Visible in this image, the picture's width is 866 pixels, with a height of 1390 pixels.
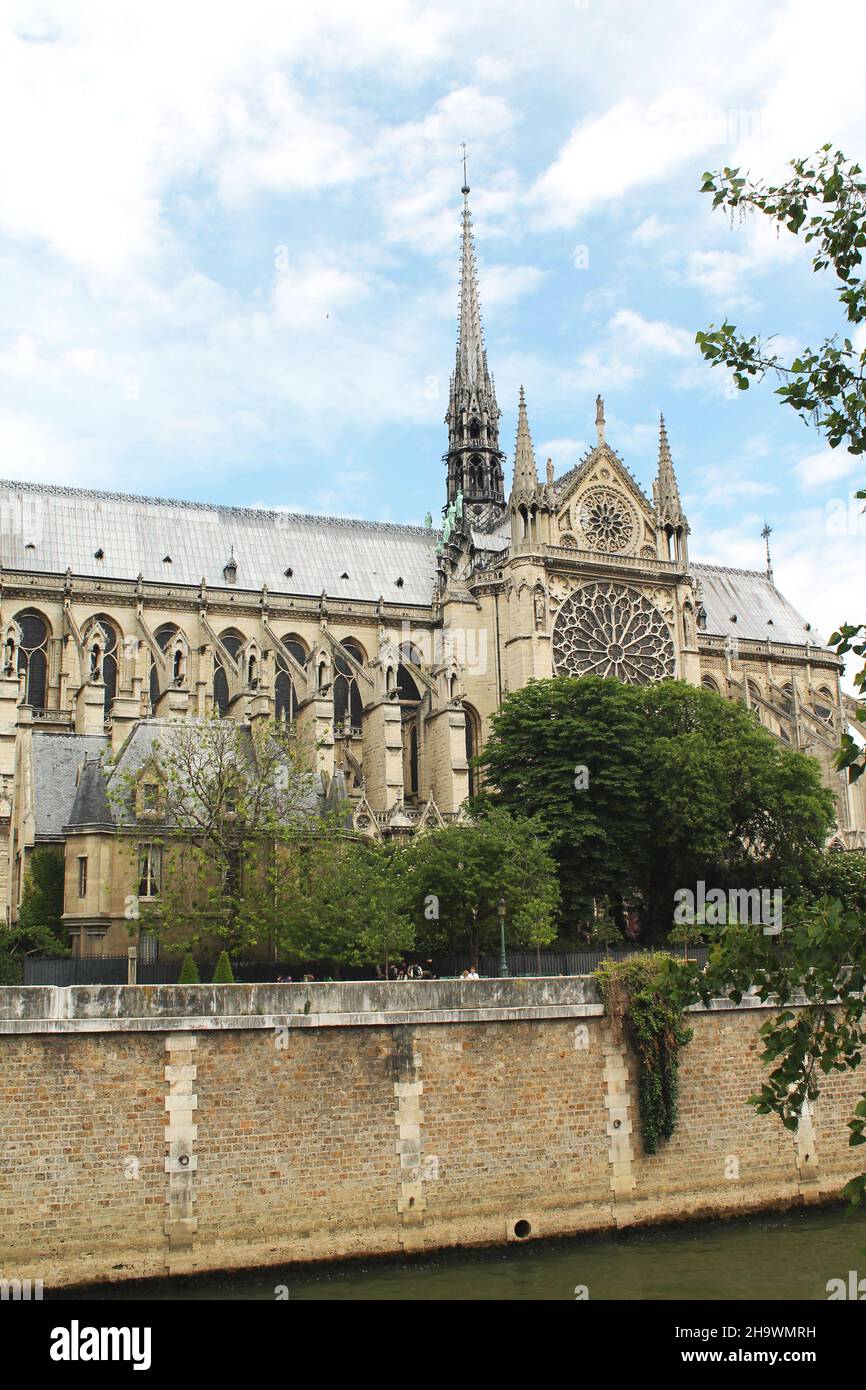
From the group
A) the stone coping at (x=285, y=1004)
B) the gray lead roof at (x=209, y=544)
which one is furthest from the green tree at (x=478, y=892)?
the gray lead roof at (x=209, y=544)

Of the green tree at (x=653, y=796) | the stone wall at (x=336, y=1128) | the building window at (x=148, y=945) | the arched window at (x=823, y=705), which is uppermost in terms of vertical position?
the arched window at (x=823, y=705)

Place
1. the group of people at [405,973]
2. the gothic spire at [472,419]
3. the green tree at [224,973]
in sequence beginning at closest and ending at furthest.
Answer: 1. the green tree at [224,973]
2. the group of people at [405,973]
3. the gothic spire at [472,419]

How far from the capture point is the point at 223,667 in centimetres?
5862

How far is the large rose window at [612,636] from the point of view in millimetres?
59938

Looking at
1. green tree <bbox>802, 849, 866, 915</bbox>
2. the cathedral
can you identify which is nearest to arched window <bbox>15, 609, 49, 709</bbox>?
the cathedral

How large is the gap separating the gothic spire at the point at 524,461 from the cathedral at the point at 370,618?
0.09 meters

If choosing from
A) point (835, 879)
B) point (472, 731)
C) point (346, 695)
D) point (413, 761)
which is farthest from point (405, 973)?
point (346, 695)

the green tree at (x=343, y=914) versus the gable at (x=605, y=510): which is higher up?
the gable at (x=605, y=510)

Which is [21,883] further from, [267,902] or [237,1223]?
[237,1223]

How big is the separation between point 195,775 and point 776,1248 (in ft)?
63.3

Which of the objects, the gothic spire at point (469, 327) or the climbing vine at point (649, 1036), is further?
the gothic spire at point (469, 327)

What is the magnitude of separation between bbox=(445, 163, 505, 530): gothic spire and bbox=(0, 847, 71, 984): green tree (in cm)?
3730

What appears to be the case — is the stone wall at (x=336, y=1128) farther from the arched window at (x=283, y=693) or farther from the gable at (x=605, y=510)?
the gable at (x=605, y=510)

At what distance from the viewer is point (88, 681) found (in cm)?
4900
